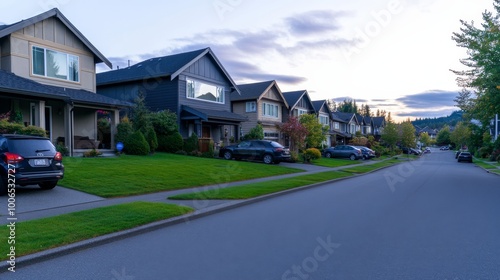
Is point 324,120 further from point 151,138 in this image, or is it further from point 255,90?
point 151,138

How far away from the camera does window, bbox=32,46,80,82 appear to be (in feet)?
64.0

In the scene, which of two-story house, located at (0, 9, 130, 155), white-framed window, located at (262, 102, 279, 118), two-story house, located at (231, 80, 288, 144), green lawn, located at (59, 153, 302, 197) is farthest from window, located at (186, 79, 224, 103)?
green lawn, located at (59, 153, 302, 197)

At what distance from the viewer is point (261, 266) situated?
555cm

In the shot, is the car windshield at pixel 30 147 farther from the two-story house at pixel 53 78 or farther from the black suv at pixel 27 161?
the two-story house at pixel 53 78

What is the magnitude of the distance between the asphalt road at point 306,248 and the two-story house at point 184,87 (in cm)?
1747

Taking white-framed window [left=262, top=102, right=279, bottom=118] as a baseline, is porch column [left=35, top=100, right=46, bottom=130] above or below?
below

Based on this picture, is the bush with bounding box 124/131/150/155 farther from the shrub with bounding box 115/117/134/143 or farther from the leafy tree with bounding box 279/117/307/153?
the leafy tree with bounding box 279/117/307/153

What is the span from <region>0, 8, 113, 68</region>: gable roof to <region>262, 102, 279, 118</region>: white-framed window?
694 inches

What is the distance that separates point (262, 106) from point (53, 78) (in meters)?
20.7

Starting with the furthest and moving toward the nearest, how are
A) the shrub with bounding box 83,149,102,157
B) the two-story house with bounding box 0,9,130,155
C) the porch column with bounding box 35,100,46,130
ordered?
the shrub with bounding box 83,149,102,157
the two-story house with bounding box 0,9,130,155
the porch column with bounding box 35,100,46,130

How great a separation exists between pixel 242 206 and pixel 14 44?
49.1 ft

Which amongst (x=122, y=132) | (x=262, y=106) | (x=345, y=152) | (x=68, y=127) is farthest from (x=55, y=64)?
(x=345, y=152)

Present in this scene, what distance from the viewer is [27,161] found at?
392 inches

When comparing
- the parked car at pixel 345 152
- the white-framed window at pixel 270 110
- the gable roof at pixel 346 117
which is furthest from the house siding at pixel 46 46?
the gable roof at pixel 346 117
